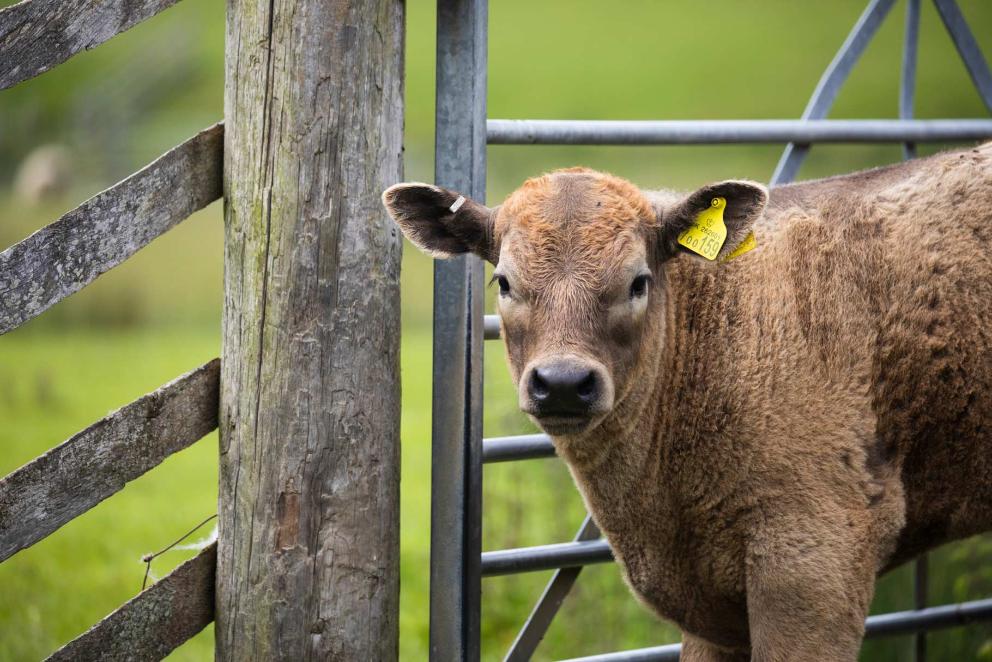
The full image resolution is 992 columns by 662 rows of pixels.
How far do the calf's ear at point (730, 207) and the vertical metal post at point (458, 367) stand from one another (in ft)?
2.40

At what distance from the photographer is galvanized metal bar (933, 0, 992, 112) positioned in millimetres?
4688

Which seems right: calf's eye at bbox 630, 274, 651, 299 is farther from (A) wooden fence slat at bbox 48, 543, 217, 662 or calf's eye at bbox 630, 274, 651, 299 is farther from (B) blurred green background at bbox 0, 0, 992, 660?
(A) wooden fence slat at bbox 48, 543, 217, 662

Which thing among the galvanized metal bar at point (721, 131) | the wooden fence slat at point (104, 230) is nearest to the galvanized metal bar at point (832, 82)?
the galvanized metal bar at point (721, 131)

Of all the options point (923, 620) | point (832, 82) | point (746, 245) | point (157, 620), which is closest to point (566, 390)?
point (746, 245)

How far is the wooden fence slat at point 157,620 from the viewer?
8.92 ft

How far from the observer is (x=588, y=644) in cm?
555

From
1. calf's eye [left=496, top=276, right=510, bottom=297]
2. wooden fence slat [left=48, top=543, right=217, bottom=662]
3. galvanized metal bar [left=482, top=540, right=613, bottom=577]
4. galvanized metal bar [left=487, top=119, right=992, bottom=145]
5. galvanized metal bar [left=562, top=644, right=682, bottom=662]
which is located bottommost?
galvanized metal bar [left=562, top=644, right=682, bottom=662]

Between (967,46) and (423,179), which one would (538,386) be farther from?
(423,179)

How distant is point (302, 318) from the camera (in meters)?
2.83

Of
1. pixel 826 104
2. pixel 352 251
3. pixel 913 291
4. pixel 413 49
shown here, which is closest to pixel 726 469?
pixel 913 291

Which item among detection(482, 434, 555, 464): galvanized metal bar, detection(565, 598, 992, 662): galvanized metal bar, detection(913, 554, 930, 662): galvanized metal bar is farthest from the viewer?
detection(913, 554, 930, 662): galvanized metal bar

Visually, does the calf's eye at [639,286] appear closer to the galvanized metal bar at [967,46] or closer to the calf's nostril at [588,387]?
the calf's nostril at [588,387]

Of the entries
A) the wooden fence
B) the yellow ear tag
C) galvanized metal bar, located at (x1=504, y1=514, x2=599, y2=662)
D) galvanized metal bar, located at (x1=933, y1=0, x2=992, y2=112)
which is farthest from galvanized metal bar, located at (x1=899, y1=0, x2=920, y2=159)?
the wooden fence

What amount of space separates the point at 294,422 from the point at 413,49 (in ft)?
51.0
